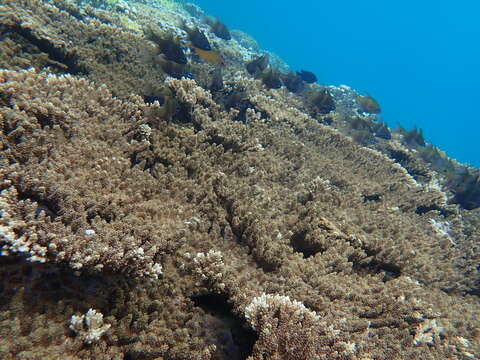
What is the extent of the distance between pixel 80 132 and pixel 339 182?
584 centimetres

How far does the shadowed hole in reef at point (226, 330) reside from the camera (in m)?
2.77

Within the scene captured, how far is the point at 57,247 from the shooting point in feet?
7.62

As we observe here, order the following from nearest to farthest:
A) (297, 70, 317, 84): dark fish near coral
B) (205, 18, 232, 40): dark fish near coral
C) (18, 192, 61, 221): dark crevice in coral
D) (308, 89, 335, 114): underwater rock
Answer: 1. (18, 192, 61, 221): dark crevice in coral
2. (308, 89, 335, 114): underwater rock
3. (297, 70, 317, 84): dark fish near coral
4. (205, 18, 232, 40): dark fish near coral

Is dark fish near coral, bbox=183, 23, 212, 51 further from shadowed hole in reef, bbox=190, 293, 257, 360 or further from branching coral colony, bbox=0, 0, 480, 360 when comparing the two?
shadowed hole in reef, bbox=190, 293, 257, 360

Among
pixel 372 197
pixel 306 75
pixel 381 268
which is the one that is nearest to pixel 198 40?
pixel 306 75

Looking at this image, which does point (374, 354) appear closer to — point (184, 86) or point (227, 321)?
point (227, 321)

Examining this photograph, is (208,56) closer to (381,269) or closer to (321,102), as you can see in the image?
(321,102)

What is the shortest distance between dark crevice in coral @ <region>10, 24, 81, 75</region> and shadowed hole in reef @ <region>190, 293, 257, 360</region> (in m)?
5.19

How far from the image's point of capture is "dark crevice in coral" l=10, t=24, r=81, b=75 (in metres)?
5.45

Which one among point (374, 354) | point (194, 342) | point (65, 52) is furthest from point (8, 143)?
point (374, 354)

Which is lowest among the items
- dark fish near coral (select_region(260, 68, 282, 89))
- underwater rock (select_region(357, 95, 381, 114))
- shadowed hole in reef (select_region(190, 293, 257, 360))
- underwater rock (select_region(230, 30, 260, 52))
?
shadowed hole in reef (select_region(190, 293, 257, 360))

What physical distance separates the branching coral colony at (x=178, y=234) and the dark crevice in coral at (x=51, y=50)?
2 centimetres

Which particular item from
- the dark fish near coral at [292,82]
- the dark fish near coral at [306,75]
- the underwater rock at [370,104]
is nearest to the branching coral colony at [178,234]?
the dark fish near coral at [292,82]

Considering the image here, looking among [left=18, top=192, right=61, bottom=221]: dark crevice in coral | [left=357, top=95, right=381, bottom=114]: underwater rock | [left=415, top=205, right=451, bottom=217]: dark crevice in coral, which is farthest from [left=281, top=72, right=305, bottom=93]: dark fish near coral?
[left=18, top=192, right=61, bottom=221]: dark crevice in coral
